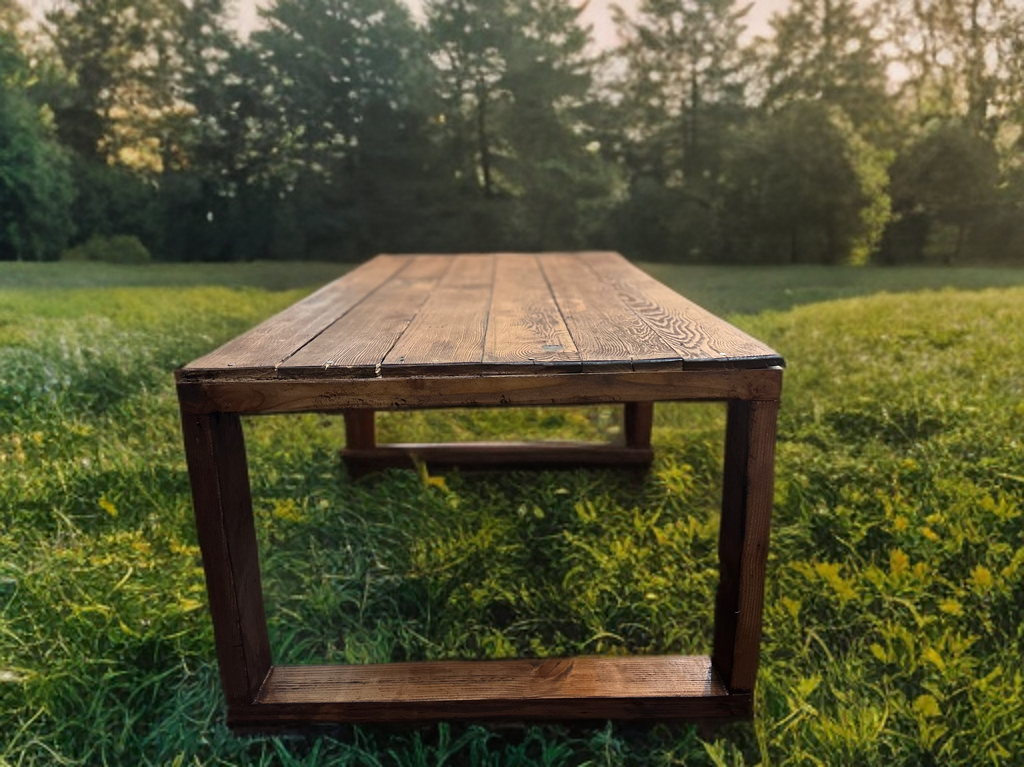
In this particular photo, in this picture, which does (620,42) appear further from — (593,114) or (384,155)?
(384,155)

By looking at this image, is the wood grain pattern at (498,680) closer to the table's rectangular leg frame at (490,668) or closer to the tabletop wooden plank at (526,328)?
the table's rectangular leg frame at (490,668)

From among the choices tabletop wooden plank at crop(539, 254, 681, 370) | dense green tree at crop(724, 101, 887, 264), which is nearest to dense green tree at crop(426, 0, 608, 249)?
dense green tree at crop(724, 101, 887, 264)

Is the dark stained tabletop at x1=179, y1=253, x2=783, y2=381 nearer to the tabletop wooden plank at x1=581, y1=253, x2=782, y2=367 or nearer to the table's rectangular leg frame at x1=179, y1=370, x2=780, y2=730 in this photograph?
the tabletop wooden plank at x1=581, y1=253, x2=782, y2=367

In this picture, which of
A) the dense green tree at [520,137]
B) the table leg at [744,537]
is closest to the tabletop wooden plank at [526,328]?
the table leg at [744,537]

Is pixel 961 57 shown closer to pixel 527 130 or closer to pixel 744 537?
pixel 527 130

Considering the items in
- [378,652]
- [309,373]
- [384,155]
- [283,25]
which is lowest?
[378,652]

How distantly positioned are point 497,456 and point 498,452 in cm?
1

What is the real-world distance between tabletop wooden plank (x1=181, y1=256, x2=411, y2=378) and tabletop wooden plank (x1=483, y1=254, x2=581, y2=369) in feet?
1.20

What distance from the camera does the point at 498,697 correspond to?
A: 1440 millimetres

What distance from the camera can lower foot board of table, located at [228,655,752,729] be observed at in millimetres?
1435

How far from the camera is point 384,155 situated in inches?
188

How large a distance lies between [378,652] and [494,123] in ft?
12.7

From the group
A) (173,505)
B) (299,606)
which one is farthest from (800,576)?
(173,505)

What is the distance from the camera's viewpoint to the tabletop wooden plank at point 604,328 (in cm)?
122
